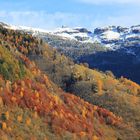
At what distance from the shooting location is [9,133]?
199375mm

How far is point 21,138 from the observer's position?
654ft

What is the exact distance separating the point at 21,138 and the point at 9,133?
4949 mm
